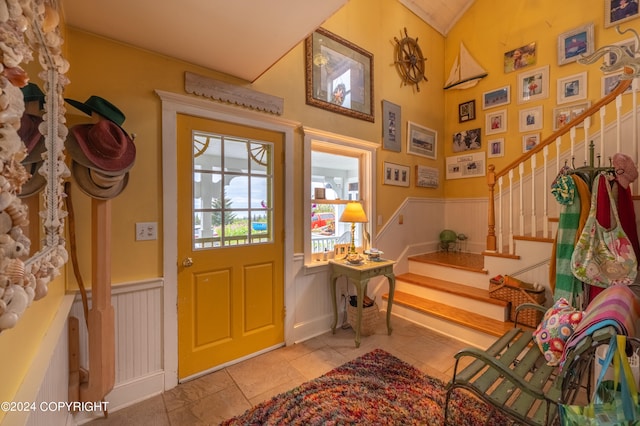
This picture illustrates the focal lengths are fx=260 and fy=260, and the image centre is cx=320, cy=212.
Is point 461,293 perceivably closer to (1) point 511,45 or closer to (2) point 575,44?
(2) point 575,44

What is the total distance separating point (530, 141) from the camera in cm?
358

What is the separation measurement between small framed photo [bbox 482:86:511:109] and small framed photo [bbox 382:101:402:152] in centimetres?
151

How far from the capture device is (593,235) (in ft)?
5.68

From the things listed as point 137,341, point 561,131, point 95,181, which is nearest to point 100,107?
point 95,181

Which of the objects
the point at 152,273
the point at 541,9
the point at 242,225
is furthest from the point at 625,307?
the point at 541,9

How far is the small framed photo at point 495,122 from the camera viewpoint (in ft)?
12.5

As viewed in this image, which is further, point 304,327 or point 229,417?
point 304,327

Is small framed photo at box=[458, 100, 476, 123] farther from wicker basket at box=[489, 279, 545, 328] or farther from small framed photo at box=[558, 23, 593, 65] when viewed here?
wicker basket at box=[489, 279, 545, 328]

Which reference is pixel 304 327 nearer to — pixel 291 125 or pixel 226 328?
pixel 226 328

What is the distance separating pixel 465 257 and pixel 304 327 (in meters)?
2.59

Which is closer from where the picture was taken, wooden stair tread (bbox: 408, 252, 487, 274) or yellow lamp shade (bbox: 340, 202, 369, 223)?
yellow lamp shade (bbox: 340, 202, 369, 223)

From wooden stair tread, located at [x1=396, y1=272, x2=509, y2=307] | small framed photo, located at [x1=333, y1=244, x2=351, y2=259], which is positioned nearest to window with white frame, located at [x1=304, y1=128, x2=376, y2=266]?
small framed photo, located at [x1=333, y1=244, x2=351, y2=259]

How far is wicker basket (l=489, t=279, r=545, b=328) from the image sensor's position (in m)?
2.35

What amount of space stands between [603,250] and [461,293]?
1362mm
